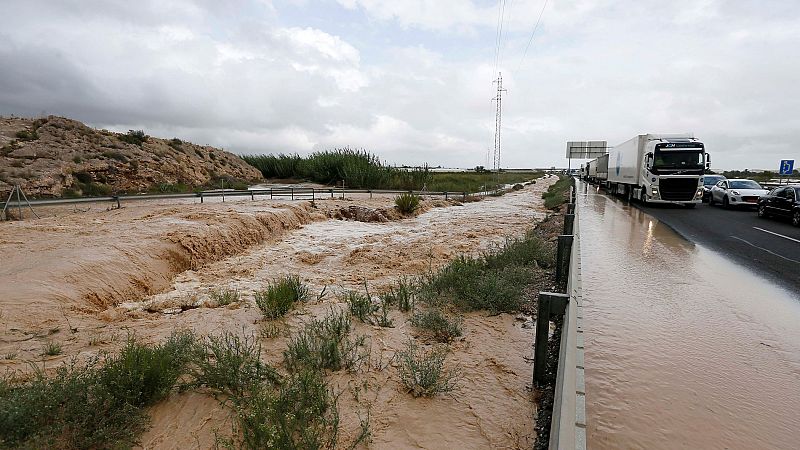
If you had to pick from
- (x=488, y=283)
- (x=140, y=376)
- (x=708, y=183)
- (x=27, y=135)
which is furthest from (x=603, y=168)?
(x=27, y=135)

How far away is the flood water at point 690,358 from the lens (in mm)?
3539

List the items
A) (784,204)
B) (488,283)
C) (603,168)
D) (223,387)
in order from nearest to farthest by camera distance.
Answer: (223,387), (488,283), (784,204), (603,168)

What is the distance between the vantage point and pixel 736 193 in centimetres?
2012

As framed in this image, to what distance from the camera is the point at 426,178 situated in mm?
34688

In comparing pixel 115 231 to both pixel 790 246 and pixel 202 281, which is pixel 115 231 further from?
pixel 790 246

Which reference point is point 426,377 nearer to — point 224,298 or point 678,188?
point 224,298

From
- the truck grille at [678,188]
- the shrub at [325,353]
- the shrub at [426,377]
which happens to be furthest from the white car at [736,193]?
the shrub at [325,353]

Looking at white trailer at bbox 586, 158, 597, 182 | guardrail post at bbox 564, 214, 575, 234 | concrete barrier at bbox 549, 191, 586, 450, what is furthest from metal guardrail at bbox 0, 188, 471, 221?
white trailer at bbox 586, 158, 597, 182

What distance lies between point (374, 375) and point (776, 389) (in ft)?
14.6

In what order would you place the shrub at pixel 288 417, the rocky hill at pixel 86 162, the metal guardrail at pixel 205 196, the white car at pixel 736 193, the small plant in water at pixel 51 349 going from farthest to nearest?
the rocky hill at pixel 86 162 < the white car at pixel 736 193 < the metal guardrail at pixel 205 196 < the small plant in water at pixel 51 349 < the shrub at pixel 288 417

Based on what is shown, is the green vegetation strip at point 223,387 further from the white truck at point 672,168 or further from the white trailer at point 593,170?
the white trailer at point 593,170

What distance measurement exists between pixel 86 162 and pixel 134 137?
8982 mm

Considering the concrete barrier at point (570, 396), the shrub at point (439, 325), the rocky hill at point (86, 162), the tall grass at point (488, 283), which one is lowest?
the shrub at point (439, 325)

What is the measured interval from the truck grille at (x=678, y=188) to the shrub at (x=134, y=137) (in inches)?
1504
